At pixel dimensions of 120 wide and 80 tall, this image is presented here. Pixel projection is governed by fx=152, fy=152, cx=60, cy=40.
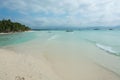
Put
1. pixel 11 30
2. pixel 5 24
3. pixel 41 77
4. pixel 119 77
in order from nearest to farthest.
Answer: pixel 41 77
pixel 119 77
pixel 5 24
pixel 11 30

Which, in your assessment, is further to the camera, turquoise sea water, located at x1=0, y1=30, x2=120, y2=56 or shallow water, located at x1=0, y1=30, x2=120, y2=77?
turquoise sea water, located at x1=0, y1=30, x2=120, y2=56

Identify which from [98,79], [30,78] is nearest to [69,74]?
[98,79]

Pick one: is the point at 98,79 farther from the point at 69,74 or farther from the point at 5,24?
the point at 5,24

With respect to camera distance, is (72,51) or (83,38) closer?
(72,51)

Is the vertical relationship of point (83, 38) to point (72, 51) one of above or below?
below

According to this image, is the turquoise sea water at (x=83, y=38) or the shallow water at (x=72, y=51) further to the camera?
the turquoise sea water at (x=83, y=38)

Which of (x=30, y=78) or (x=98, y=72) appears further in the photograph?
(x=98, y=72)

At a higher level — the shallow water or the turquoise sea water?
the shallow water

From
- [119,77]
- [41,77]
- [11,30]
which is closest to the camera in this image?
[41,77]

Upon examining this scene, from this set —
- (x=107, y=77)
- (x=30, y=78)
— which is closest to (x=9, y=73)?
(x=30, y=78)

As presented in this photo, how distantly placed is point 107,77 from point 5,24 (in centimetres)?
8014

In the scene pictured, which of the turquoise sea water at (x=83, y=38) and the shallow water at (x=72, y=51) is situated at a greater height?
the shallow water at (x=72, y=51)

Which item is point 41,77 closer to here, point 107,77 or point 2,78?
point 2,78

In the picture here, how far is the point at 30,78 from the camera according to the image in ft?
23.1
